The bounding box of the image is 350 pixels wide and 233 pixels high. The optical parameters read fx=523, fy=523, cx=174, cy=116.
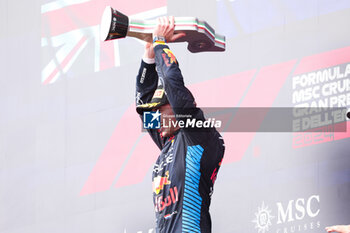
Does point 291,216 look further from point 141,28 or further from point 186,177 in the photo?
point 141,28

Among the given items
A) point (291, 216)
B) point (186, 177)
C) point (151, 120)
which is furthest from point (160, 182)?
point (291, 216)

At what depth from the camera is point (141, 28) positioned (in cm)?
203

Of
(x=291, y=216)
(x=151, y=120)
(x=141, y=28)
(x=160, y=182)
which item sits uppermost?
(x=141, y=28)

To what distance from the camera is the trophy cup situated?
196cm

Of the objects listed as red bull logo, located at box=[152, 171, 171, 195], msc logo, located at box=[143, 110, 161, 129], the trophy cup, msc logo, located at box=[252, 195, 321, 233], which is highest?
the trophy cup

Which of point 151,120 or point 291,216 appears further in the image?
point 291,216

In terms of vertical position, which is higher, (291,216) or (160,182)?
(160,182)

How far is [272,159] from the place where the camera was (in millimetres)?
2846

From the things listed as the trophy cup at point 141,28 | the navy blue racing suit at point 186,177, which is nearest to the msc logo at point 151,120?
the navy blue racing suit at point 186,177

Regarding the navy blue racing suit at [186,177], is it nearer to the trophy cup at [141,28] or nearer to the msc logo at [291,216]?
the trophy cup at [141,28]

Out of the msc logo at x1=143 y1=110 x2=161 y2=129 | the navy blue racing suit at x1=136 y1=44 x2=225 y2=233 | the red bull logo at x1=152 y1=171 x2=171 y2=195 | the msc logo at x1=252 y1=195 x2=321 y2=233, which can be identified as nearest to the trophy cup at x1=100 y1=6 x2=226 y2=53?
the navy blue racing suit at x1=136 y1=44 x2=225 y2=233

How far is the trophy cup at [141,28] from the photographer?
1.96 m

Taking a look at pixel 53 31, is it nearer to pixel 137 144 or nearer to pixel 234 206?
pixel 137 144

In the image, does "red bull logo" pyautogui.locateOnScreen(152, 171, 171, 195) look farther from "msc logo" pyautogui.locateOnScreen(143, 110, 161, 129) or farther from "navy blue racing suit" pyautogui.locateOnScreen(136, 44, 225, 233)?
"msc logo" pyautogui.locateOnScreen(143, 110, 161, 129)
